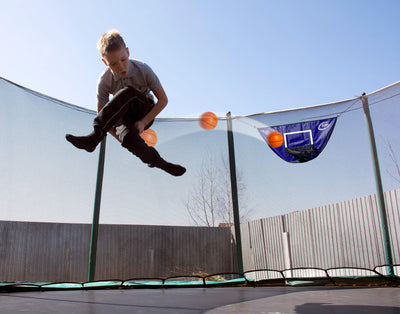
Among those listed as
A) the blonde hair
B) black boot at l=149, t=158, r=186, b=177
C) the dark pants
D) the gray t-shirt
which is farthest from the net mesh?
the blonde hair

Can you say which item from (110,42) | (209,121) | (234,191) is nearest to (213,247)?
(234,191)

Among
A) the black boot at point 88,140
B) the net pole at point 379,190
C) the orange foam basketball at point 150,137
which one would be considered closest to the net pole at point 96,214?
the orange foam basketball at point 150,137

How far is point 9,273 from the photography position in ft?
11.2

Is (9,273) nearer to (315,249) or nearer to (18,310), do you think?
(18,310)

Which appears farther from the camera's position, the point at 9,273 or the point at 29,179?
the point at 9,273

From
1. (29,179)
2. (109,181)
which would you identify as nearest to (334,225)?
(109,181)

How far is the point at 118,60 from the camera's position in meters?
1.28

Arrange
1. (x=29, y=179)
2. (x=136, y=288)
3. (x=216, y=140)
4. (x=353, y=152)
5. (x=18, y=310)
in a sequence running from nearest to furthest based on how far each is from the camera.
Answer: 1. (x=18, y=310)
2. (x=136, y=288)
3. (x=29, y=179)
4. (x=353, y=152)
5. (x=216, y=140)

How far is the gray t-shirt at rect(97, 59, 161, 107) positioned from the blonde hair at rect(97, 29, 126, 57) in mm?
143

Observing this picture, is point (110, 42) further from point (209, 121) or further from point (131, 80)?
point (209, 121)

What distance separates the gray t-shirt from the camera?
55.4 inches

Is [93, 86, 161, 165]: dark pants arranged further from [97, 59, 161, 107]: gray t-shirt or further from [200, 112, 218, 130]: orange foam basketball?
[200, 112, 218, 130]: orange foam basketball

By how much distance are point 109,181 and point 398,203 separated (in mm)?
2863

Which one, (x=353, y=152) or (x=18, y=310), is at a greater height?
(x=353, y=152)
